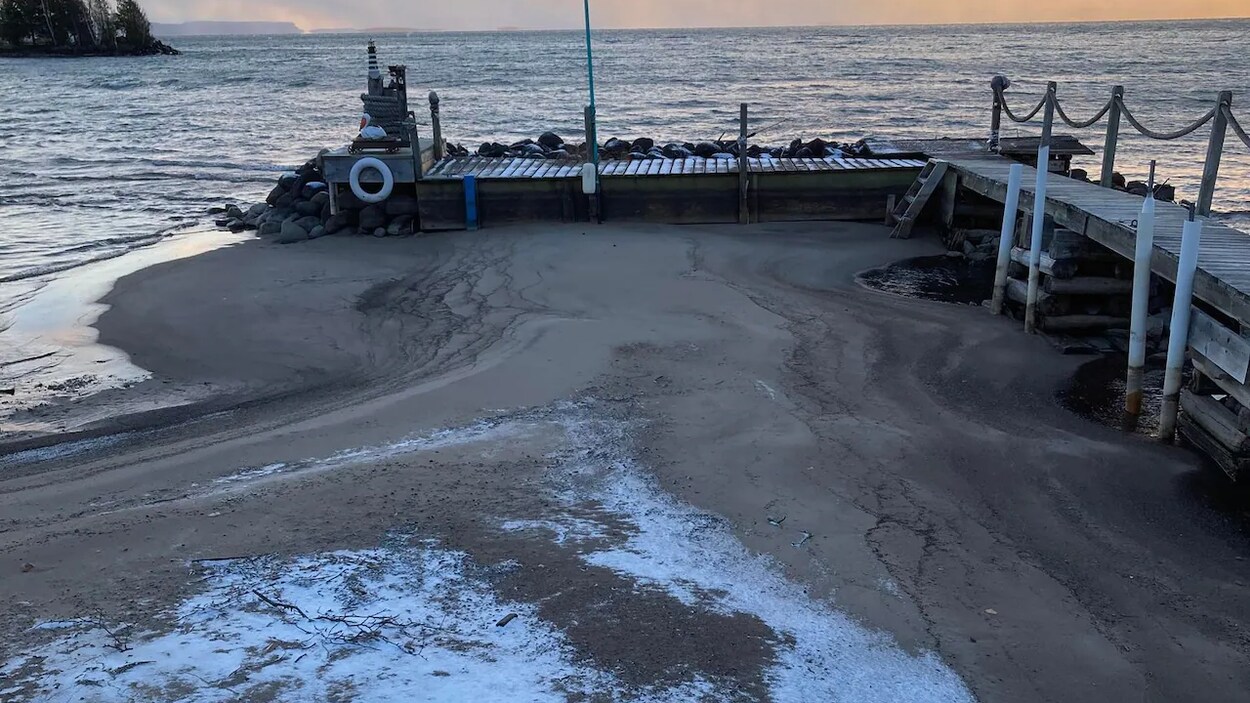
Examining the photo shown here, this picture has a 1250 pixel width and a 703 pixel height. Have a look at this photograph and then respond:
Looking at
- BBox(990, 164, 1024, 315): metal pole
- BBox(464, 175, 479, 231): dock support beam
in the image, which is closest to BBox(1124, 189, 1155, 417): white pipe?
BBox(990, 164, 1024, 315): metal pole

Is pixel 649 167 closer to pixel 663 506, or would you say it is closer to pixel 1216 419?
pixel 1216 419

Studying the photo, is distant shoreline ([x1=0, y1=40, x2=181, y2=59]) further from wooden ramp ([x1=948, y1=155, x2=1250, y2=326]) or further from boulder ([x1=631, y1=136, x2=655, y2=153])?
wooden ramp ([x1=948, y1=155, x2=1250, y2=326])

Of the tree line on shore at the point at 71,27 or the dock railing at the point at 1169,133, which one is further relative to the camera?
the tree line on shore at the point at 71,27

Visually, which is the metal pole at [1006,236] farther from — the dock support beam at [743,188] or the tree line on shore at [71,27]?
the tree line on shore at [71,27]

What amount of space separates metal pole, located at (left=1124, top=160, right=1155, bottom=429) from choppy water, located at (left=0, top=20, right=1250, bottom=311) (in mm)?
12463

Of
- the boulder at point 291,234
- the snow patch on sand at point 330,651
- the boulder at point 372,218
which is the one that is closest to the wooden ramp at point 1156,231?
the snow patch on sand at point 330,651

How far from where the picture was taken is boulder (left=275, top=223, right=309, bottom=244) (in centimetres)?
1516

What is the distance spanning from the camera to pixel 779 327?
10117 mm

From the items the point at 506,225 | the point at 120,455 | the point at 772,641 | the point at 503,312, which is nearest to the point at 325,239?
the point at 506,225

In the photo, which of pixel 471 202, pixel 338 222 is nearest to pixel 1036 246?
pixel 471 202

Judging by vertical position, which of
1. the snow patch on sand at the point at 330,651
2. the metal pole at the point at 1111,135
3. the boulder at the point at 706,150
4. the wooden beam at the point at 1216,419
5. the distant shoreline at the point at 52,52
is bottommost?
the wooden beam at the point at 1216,419

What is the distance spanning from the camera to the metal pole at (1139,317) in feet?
26.0

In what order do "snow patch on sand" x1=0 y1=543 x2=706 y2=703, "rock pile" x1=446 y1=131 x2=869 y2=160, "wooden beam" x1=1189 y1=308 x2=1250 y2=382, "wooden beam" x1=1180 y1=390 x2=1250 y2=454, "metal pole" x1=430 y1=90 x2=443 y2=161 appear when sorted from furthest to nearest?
"rock pile" x1=446 y1=131 x2=869 y2=160
"metal pole" x1=430 y1=90 x2=443 y2=161
"wooden beam" x1=1180 y1=390 x2=1250 y2=454
"wooden beam" x1=1189 y1=308 x2=1250 y2=382
"snow patch on sand" x1=0 y1=543 x2=706 y2=703

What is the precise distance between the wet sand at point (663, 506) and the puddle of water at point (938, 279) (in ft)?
2.79
